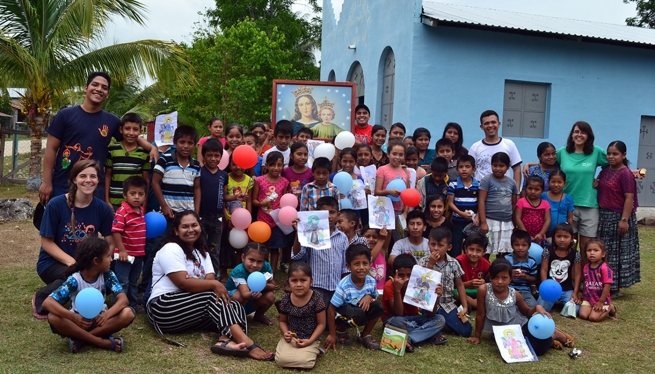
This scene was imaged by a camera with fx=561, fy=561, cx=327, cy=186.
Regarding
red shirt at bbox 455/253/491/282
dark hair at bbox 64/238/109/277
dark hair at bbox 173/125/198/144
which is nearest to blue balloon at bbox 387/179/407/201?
red shirt at bbox 455/253/491/282

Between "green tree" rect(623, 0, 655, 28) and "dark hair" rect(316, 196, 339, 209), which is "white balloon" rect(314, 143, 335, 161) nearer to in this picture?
"dark hair" rect(316, 196, 339, 209)

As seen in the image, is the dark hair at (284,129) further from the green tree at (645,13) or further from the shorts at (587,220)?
the green tree at (645,13)

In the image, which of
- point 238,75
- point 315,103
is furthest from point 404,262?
point 238,75

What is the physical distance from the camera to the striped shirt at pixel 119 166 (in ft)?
16.6

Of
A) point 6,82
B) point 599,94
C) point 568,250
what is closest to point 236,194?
point 568,250

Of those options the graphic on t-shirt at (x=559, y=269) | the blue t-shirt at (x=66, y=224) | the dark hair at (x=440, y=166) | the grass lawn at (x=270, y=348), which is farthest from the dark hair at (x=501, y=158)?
the blue t-shirt at (x=66, y=224)

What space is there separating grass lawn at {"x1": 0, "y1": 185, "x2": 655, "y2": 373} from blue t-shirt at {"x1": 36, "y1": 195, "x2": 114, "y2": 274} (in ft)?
2.10

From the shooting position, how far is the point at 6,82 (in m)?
11.8

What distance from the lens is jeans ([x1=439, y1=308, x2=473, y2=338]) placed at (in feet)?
15.3

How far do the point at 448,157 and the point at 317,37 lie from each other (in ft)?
83.4

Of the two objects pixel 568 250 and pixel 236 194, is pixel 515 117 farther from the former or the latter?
pixel 236 194

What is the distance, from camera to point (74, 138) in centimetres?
482

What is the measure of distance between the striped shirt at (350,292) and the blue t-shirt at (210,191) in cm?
163

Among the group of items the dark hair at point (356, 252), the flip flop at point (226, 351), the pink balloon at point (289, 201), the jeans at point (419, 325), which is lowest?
the flip flop at point (226, 351)
